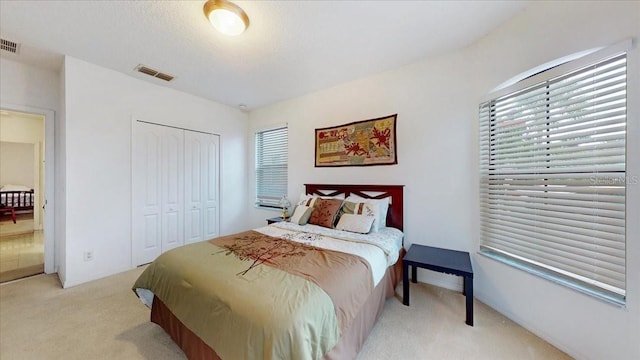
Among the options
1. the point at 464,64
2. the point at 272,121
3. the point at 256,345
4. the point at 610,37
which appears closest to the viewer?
the point at 256,345

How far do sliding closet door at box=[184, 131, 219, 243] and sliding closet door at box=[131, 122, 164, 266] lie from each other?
1.37 ft

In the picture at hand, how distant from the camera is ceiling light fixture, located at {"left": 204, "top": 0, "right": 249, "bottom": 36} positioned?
1.79m

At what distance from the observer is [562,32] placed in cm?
168

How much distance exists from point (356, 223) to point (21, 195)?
8.97m

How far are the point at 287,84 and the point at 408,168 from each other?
7.13ft

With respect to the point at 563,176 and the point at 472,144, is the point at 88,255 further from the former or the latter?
the point at 563,176

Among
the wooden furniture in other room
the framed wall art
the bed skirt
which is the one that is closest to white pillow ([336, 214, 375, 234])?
the bed skirt

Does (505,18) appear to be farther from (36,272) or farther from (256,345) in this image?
(36,272)

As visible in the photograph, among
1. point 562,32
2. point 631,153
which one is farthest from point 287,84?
point 631,153

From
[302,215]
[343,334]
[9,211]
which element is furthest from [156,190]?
[9,211]

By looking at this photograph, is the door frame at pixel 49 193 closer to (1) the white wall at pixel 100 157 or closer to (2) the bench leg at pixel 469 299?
(1) the white wall at pixel 100 157

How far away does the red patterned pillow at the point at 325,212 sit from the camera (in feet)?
9.59

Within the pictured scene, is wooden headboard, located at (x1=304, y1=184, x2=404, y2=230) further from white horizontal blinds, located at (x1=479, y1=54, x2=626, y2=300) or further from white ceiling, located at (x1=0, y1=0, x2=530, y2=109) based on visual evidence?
white ceiling, located at (x1=0, y1=0, x2=530, y2=109)

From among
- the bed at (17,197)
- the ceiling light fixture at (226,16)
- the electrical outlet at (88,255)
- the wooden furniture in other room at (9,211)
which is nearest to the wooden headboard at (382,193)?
the ceiling light fixture at (226,16)
